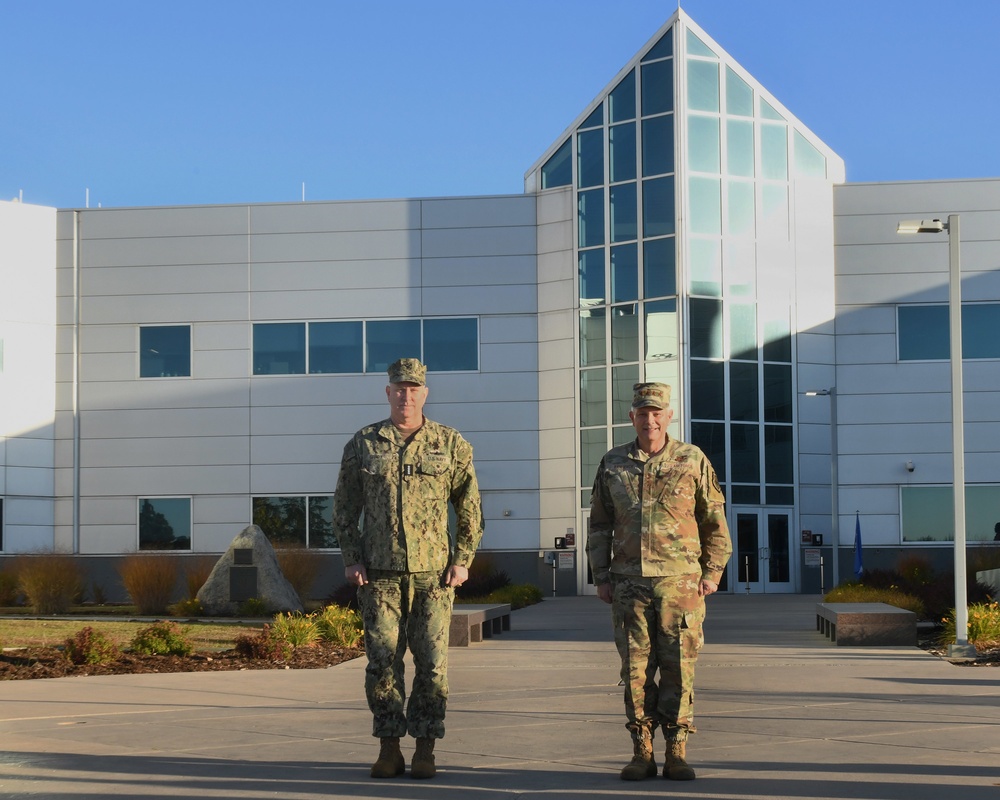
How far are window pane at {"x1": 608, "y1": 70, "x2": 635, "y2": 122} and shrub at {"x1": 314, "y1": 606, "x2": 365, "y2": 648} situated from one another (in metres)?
24.1

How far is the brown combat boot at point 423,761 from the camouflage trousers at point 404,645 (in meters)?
0.05

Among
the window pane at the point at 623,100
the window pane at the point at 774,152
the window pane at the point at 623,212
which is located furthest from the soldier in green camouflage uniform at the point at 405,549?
the window pane at the point at 774,152

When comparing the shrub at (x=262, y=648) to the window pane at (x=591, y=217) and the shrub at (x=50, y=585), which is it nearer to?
the shrub at (x=50, y=585)

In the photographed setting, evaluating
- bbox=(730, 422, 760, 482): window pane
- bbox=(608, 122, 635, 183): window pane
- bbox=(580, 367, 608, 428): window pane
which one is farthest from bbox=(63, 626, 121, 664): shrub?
bbox=(608, 122, 635, 183): window pane

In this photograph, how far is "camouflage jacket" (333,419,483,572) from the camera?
769 cm

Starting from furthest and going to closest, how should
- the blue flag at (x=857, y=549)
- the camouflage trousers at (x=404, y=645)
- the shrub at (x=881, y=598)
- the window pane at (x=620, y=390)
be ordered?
the window pane at (x=620, y=390) → the blue flag at (x=857, y=549) → the shrub at (x=881, y=598) → the camouflage trousers at (x=404, y=645)

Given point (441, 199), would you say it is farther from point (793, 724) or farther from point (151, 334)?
point (793, 724)

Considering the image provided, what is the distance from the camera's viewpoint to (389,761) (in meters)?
7.44

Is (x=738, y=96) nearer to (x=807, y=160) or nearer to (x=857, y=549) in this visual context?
(x=807, y=160)

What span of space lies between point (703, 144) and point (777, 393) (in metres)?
7.05

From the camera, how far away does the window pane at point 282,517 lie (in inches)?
1567

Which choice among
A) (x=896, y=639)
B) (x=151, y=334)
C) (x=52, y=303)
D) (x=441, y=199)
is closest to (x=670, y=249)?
(x=441, y=199)

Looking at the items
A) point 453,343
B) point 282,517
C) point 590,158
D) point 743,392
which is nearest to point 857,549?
point 743,392

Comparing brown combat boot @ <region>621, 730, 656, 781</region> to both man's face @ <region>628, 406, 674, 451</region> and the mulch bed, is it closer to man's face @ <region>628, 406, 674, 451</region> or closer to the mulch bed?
man's face @ <region>628, 406, 674, 451</region>
